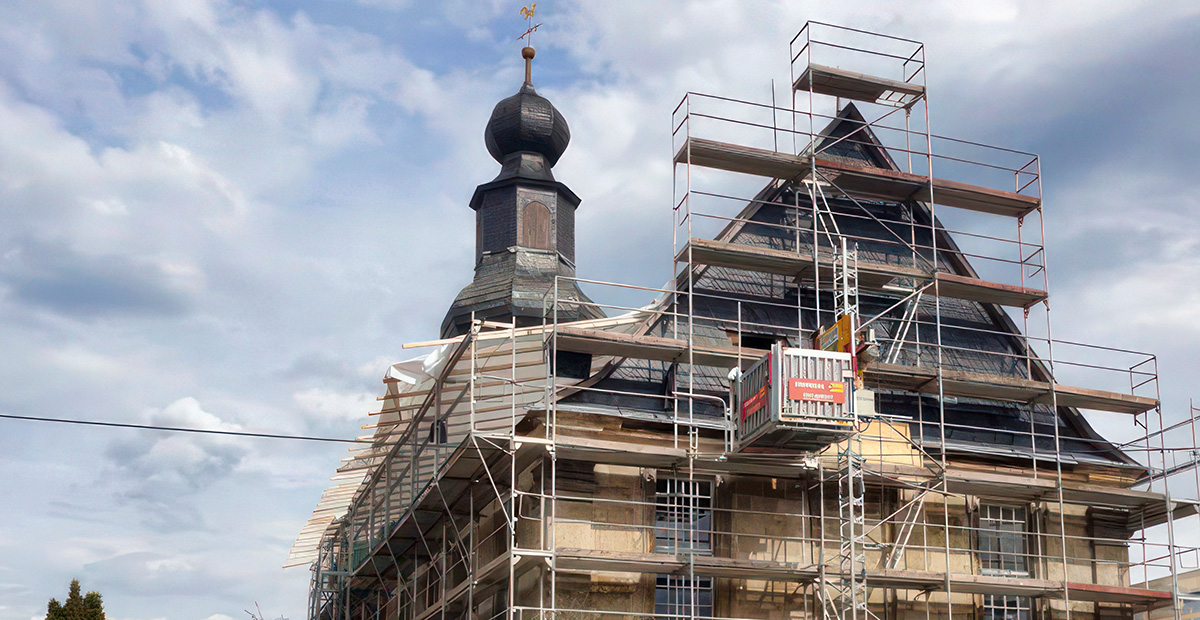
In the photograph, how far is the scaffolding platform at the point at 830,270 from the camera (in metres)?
26.6

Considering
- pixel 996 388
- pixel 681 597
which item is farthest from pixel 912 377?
pixel 681 597

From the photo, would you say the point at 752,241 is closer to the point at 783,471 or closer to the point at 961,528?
the point at 783,471

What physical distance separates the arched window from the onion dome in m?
2.95

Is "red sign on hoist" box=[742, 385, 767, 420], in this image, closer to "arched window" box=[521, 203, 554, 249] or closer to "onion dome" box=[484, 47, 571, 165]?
"arched window" box=[521, 203, 554, 249]

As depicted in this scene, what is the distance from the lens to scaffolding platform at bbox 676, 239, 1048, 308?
87.4 feet

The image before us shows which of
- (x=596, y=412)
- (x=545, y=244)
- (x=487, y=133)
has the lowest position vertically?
(x=596, y=412)

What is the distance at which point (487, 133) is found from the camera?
1984 inches

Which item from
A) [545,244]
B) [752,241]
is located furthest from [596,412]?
[545,244]

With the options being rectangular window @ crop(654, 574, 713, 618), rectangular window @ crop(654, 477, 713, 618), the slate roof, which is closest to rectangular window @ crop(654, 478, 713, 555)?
rectangular window @ crop(654, 477, 713, 618)

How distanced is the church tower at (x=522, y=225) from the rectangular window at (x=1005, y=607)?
20.1m

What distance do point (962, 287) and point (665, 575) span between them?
8.41 m

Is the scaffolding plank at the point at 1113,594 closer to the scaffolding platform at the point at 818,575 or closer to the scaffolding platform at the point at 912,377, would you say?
the scaffolding platform at the point at 818,575

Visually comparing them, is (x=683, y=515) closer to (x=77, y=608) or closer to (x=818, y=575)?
(x=818, y=575)

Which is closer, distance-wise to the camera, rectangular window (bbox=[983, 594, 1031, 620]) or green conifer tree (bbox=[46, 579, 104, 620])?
rectangular window (bbox=[983, 594, 1031, 620])
